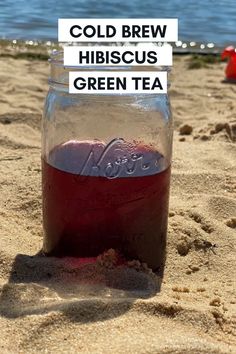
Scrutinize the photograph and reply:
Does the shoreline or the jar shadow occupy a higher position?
the shoreline

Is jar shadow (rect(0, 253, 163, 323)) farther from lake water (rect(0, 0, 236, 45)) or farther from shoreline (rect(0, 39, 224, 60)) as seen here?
lake water (rect(0, 0, 236, 45))

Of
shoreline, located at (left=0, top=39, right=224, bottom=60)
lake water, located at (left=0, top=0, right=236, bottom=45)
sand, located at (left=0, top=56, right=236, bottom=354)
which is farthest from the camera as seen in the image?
lake water, located at (left=0, top=0, right=236, bottom=45)

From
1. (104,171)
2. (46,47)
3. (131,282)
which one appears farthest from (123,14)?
(131,282)

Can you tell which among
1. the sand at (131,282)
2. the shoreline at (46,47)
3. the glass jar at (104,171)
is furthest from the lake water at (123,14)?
the glass jar at (104,171)

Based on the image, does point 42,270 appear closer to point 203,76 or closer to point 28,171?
point 28,171

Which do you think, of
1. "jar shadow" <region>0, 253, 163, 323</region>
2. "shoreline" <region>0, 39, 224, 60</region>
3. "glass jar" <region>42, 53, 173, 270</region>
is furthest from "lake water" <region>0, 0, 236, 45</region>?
"jar shadow" <region>0, 253, 163, 323</region>

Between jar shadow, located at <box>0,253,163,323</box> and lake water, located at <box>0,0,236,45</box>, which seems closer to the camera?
jar shadow, located at <box>0,253,163,323</box>

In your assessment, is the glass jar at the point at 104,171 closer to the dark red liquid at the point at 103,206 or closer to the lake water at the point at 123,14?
the dark red liquid at the point at 103,206
